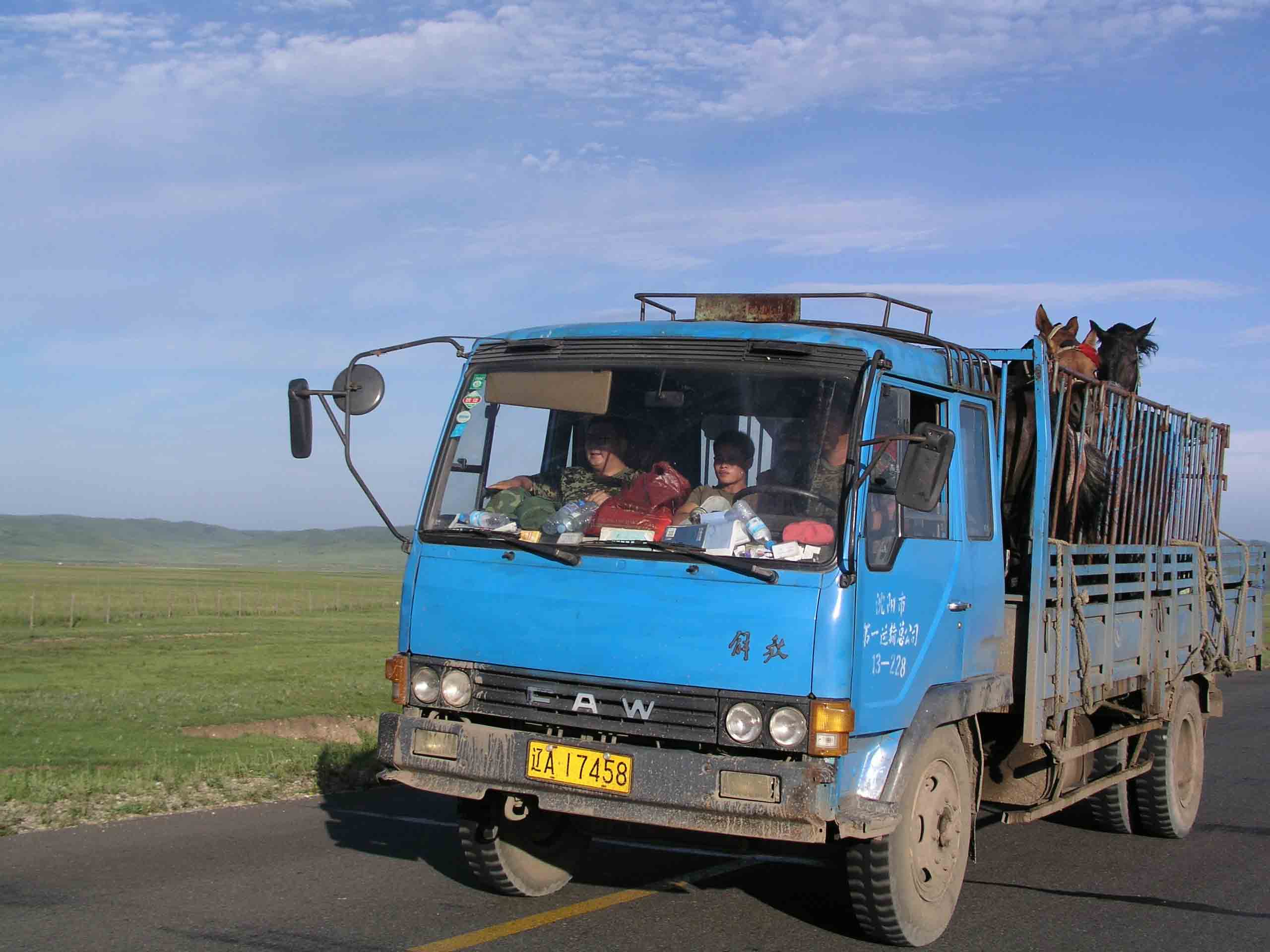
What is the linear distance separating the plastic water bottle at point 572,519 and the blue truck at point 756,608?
73 millimetres

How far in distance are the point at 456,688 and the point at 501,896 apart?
137 centimetres

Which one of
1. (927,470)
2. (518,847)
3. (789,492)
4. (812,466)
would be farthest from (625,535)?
(518,847)

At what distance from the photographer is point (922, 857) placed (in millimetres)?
5633

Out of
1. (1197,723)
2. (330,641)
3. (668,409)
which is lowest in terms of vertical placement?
(330,641)

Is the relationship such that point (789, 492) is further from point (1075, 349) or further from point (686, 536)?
point (1075, 349)

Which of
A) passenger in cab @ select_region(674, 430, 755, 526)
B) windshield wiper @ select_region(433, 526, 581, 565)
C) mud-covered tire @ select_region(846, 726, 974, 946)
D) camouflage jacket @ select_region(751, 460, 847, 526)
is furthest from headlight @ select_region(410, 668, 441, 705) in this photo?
mud-covered tire @ select_region(846, 726, 974, 946)

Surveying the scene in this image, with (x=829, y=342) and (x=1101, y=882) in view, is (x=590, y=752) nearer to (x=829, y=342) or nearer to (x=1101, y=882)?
(x=829, y=342)

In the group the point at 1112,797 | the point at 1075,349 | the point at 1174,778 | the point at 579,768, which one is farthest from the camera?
the point at 1174,778

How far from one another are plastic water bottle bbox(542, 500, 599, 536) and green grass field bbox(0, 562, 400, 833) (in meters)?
4.30

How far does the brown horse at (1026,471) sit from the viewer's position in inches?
264

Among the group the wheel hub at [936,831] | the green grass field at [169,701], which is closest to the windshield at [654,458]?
the wheel hub at [936,831]

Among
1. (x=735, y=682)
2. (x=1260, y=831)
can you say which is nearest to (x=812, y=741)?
(x=735, y=682)

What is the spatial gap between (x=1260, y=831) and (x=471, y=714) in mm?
6146

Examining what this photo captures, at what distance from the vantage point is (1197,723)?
31.0ft
